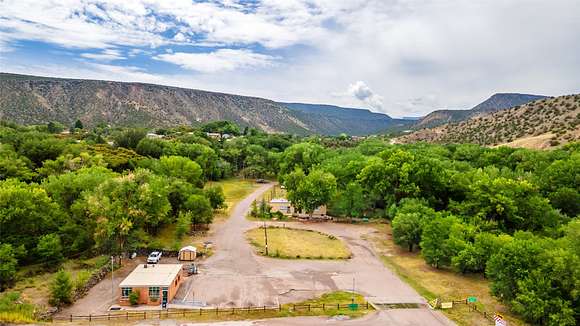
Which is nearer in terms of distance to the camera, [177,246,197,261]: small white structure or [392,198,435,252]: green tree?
[177,246,197,261]: small white structure

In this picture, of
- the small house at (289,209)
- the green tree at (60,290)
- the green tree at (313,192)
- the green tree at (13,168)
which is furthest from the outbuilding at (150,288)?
the green tree at (13,168)

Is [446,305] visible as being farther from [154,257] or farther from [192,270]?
[154,257]

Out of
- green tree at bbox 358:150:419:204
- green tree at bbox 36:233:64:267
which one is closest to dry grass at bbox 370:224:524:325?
green tree at bbox 358:150:419:204

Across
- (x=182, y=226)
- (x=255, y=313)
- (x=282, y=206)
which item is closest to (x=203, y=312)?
(x=255, y=313)

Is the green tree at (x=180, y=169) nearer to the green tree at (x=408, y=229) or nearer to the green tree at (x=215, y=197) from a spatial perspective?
the green tree at (x=215, y=197)

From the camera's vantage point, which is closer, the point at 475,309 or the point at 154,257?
the point at 475,309

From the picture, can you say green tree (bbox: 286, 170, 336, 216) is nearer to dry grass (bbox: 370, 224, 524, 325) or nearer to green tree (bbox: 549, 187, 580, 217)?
dry grass (bbox: 370, 224, 524, 325)

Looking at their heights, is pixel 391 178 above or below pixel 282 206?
above
